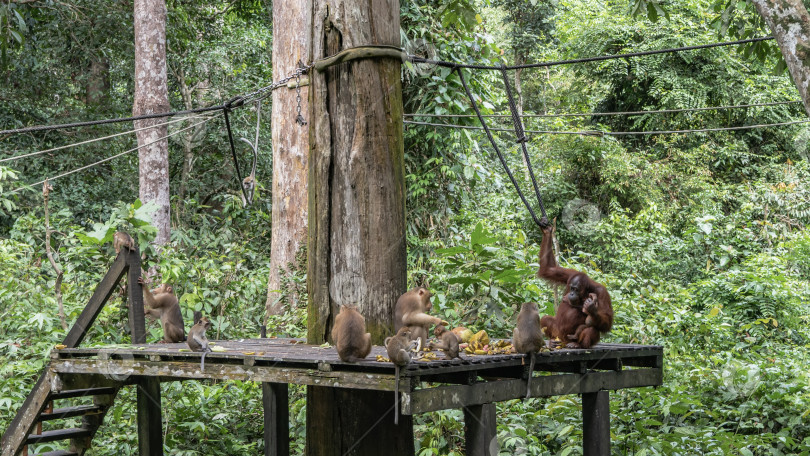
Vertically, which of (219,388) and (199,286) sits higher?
(199,286)

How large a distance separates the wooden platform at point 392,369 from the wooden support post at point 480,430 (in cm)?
8

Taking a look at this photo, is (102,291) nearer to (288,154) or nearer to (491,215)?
(288,154)

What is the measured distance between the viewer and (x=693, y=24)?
15836 millimetres

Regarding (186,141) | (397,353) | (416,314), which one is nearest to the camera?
(397,353)

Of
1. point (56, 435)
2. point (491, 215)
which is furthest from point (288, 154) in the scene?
point (56, 435)

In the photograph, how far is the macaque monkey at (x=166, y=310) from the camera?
18.2 feet

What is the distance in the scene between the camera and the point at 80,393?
546cm

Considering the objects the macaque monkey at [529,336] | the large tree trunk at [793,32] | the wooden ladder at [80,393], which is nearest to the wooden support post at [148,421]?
the wooden ladder at [80,393]

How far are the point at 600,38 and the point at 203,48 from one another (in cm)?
824

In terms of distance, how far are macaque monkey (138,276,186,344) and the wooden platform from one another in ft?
1.31

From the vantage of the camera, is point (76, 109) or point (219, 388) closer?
point (219, 388)

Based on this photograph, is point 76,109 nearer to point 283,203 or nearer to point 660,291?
point 283,203

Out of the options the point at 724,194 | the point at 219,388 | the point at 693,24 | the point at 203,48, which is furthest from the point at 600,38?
the point at 219,388

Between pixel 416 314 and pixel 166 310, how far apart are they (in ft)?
7.37
